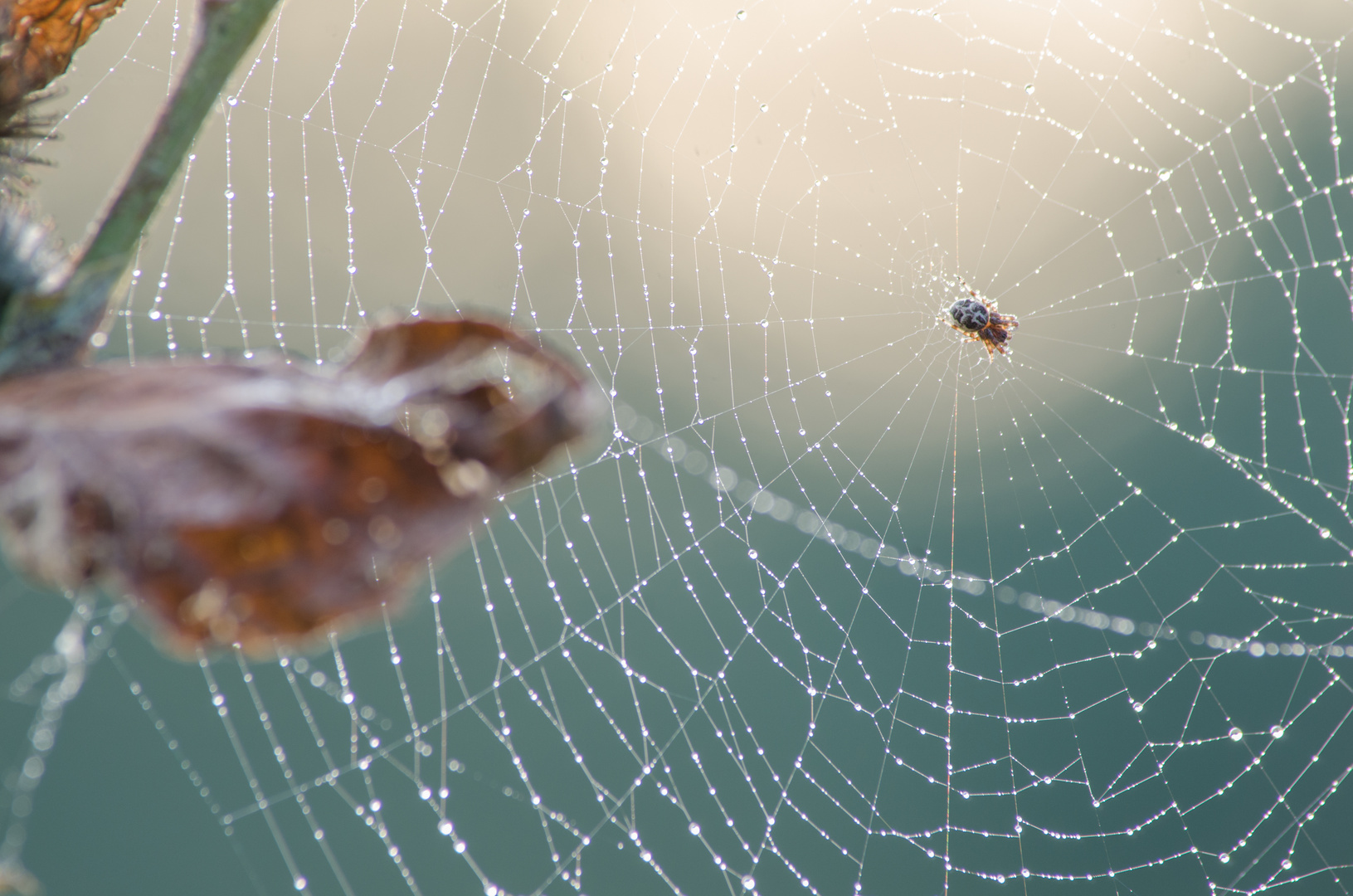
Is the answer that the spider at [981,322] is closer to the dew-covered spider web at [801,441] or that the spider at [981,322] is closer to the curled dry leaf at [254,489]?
the dew-covered spider web at [801,441]

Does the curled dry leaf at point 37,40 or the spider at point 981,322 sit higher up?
the curled dry leaf at point 37,40

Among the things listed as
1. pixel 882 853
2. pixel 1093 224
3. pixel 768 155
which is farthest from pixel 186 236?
pixel 882 853

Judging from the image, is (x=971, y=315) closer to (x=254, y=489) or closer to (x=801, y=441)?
(x=254, y=489)

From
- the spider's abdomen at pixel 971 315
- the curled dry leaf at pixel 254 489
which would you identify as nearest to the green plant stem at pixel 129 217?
the curled dry leaf at pixel 254 489

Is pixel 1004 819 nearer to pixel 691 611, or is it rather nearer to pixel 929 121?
pixel 691 611

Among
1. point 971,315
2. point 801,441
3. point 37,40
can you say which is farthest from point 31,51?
point 801,441

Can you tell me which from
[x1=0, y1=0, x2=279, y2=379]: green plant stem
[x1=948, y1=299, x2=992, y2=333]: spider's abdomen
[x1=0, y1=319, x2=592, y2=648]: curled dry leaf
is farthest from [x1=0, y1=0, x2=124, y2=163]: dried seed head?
[x1=948, y1=299, x2=992, y2=333]: spider's abdomen

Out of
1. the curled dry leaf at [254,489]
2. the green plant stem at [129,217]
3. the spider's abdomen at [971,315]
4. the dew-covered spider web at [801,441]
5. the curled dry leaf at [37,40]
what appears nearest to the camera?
the curled dry leaf at [254,489]
